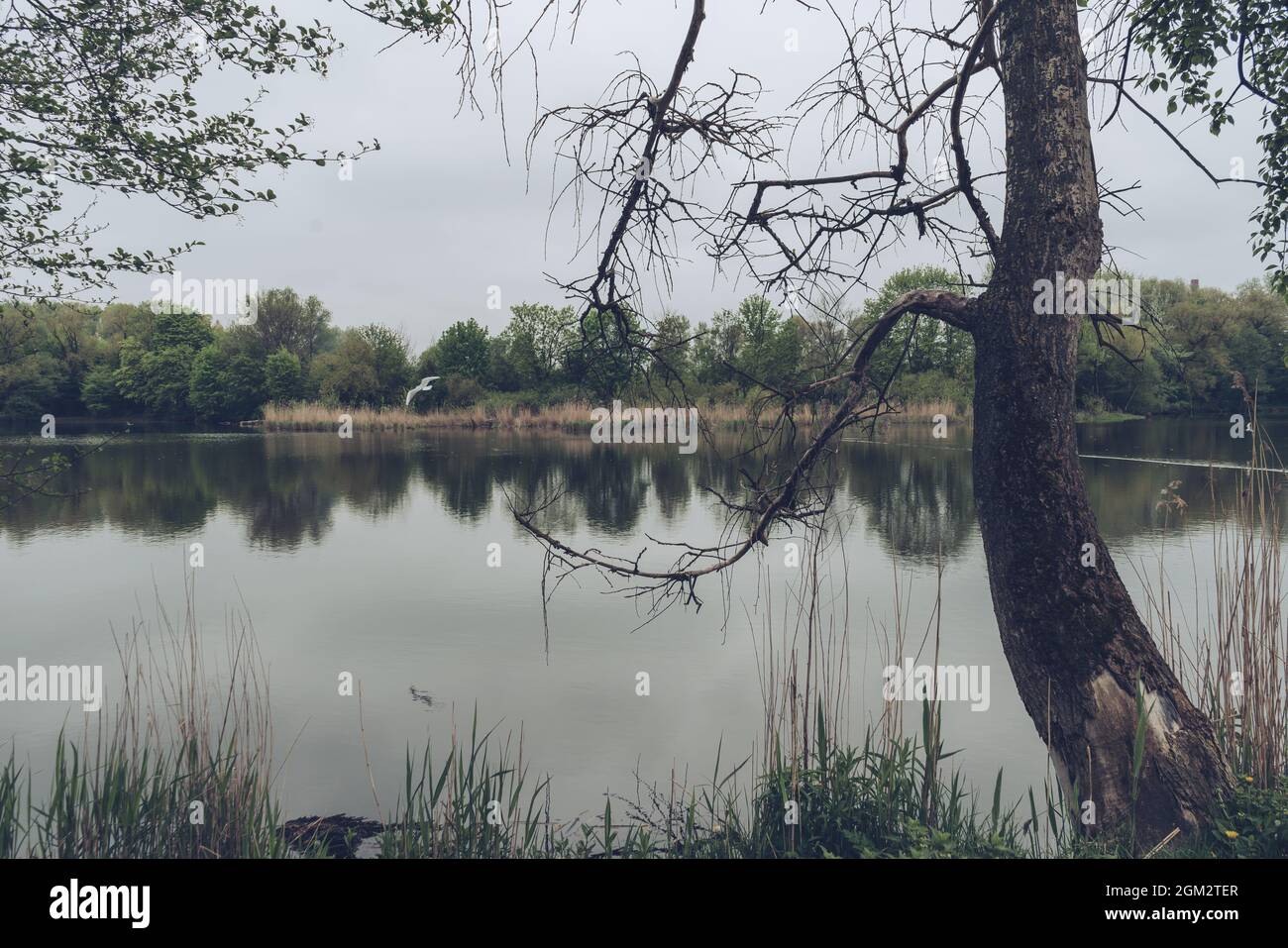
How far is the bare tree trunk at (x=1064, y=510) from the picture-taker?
4.06m

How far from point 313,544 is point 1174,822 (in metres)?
16.3

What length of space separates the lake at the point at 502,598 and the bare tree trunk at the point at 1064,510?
522 mm

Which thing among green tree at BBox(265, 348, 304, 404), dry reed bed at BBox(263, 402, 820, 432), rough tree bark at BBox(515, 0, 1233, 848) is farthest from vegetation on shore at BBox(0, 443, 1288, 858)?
green tree at BBox(265, 348, 304, 404)

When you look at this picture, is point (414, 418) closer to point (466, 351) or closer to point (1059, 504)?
point (466, 351)

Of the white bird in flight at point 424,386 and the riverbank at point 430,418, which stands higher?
the white bird in flight at point 424,386

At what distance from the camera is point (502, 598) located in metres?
13.8

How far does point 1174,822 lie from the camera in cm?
406

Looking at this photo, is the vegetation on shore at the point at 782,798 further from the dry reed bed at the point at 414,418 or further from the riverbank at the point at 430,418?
the dry reed bed at the point at 414,418

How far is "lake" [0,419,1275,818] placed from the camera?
7820mm

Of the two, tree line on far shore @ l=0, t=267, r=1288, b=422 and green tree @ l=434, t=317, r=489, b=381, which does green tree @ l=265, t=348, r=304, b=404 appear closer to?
tree line on far shore @ l=0, t=267, r=1288, b=422

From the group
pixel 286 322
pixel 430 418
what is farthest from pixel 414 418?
pixel 286 322

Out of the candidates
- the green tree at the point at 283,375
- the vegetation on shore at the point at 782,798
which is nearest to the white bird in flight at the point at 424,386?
the green tree at the point at 283,375

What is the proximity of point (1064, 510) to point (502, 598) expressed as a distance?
10.7 m
